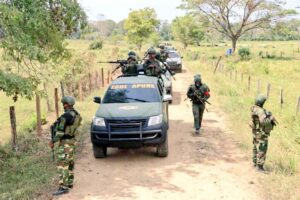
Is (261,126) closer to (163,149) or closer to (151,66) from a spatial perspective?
(163,149)

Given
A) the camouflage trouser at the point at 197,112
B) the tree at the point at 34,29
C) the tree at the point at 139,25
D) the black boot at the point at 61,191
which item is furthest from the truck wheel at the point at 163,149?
the tree at the point at 139,25

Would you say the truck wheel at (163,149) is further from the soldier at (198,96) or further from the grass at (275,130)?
the soldier at (198,96)

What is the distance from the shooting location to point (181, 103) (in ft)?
53.5

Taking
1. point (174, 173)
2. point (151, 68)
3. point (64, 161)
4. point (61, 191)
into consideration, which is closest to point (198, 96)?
point (151, 68)

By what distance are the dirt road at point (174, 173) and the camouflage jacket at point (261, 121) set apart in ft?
3.02

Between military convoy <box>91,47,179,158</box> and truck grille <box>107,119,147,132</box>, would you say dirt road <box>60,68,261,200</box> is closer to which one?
military convoy <box>91,47,179,158</box>

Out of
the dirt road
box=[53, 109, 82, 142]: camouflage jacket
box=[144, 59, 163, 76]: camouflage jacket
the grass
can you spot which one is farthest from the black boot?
box=[144, 59, 163, 76]: camouflage jacket

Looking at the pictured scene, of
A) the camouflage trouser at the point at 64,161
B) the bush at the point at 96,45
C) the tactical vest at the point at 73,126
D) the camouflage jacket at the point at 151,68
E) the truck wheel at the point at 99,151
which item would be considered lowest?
the truck wheel at the point at 99,151

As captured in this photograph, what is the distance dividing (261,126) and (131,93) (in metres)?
3.36

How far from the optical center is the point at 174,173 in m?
7.98

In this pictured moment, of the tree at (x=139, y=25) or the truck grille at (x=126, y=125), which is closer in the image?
the truck grille at (x=126, y=125)

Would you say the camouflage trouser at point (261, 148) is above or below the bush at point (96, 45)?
below

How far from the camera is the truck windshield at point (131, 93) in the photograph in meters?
9.40

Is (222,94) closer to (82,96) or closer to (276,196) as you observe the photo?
(82,96)
